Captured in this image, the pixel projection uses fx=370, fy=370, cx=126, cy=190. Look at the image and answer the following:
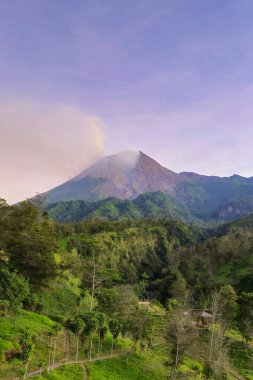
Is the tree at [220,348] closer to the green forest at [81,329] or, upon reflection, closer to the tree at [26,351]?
the green forest at [81,329]

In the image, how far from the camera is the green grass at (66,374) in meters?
36.6

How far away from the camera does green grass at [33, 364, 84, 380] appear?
36.6 meters

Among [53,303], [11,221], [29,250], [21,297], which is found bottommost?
[53,303]

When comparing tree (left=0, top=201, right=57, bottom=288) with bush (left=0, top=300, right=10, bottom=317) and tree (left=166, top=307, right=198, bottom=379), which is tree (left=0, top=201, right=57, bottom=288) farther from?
tree (left=166, top=307, right=198, bottom=379)

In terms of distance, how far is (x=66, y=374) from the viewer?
3956 cm

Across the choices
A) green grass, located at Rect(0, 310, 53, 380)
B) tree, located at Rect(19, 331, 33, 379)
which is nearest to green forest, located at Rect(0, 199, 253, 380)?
tree, located at Rect(19, 331, 33, 379)

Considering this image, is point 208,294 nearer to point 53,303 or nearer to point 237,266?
point 237,266

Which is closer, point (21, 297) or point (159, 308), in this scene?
point (21, 297)

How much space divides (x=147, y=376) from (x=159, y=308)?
60233 mm

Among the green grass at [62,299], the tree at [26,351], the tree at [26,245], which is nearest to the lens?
the tree at [26,351]

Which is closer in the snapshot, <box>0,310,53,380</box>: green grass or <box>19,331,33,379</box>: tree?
<box>19,331,33,379</box>: tree

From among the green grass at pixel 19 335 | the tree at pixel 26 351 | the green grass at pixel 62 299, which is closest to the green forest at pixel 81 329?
the tree at pixel 26 351

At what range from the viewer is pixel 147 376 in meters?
48.4

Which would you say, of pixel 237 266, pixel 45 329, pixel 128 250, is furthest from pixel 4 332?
pixel 128 250
